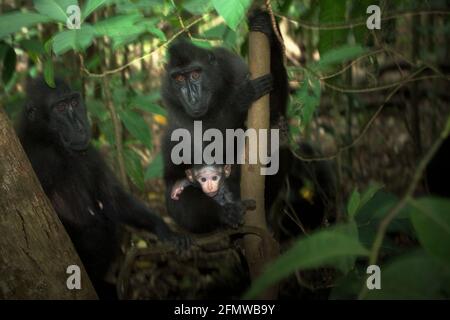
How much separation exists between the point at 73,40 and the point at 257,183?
1237mm

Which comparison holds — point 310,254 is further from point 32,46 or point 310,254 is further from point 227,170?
point 32,46

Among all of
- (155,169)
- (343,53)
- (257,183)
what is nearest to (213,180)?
(155,169)

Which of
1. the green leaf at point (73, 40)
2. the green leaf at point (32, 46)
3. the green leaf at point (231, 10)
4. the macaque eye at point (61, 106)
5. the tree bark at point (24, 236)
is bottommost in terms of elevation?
the tree bark at point (24, 236)

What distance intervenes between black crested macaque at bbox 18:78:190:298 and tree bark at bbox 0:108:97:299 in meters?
1.50

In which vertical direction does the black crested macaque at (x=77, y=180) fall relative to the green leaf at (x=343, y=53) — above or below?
below

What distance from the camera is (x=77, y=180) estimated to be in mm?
4223

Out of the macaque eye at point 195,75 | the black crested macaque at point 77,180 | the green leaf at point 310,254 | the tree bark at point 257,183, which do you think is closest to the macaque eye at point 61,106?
the black crested macaque at point 77,180

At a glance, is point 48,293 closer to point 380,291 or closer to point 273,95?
point 380,291

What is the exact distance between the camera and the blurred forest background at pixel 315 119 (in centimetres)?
133

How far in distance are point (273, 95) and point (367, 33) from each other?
78 centimetres

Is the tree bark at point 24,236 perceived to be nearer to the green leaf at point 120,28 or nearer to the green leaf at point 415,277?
the green leaf at point 120,28

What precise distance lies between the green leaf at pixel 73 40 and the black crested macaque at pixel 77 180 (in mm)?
1666

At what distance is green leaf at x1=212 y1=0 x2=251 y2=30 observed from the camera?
225 centimetres

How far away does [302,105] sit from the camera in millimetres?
3383
